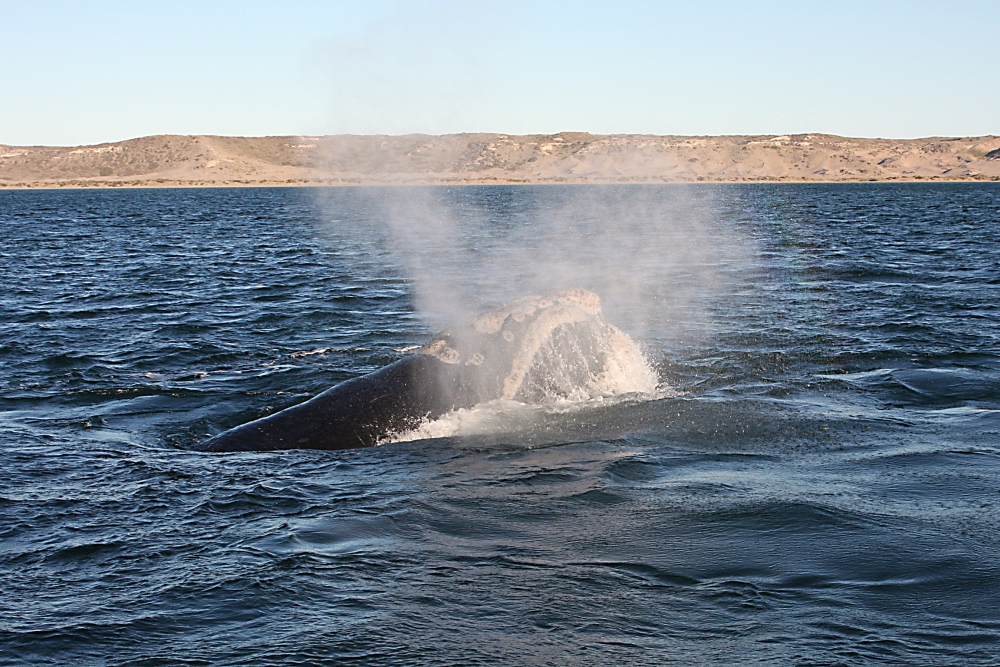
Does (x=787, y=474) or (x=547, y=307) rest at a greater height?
Result: (x=547, y=307)

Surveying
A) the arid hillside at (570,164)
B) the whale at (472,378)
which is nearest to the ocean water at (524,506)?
the whale at (472,378)

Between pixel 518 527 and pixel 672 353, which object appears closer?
pixel 518 527

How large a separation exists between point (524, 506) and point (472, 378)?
2.55 m

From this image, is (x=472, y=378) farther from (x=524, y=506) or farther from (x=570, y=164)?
(x=570, y=164)

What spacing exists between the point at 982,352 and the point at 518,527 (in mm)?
8724

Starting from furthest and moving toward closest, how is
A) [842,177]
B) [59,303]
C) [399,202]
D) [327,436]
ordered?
→ [842,177]
[399,202]
[59,303]
[327,436]

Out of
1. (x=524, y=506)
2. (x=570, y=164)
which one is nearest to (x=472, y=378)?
(x=524, y=506)

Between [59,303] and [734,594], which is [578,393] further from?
[59,303]

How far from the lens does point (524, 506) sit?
7355 millimetres

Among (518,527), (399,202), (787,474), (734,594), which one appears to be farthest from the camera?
(399,202)

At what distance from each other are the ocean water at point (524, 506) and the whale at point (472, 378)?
279 mm

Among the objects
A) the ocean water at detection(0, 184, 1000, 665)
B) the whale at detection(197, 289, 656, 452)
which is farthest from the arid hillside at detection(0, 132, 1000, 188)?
the whale at detection(197, 289, 656, 452)

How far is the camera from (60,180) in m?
185

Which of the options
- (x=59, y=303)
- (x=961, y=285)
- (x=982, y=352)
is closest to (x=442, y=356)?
(x=982, y=352)
